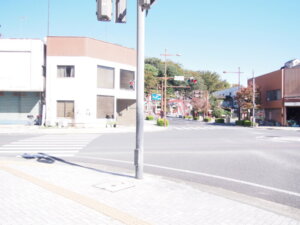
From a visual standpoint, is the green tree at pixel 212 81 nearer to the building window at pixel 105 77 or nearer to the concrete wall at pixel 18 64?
the building window at pixel 105 77

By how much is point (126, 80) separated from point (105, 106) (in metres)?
4.26

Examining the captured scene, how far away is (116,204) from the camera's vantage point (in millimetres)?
4535

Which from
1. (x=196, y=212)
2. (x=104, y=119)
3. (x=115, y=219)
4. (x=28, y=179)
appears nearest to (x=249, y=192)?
(x=196, y=212)

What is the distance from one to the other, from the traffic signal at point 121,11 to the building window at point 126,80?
22.3 metres

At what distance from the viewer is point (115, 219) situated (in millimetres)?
3906

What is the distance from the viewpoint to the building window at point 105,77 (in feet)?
86.8

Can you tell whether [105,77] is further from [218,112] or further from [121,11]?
[218,112]

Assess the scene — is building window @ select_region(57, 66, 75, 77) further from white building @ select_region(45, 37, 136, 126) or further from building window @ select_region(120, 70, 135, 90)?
building window @ select_region(120, 70, 135, 90)

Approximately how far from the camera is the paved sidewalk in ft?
12.9

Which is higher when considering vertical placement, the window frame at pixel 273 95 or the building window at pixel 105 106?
the window frame at pixel 273 95

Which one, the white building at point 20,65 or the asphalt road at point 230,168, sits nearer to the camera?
the asphalt road at point 230,168

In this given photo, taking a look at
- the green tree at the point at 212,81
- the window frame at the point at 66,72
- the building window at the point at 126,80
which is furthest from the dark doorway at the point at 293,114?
the green tree at the point at 212,81

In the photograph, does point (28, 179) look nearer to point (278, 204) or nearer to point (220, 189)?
point (220, 189)

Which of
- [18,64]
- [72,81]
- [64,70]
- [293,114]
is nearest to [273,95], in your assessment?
[293,114]
